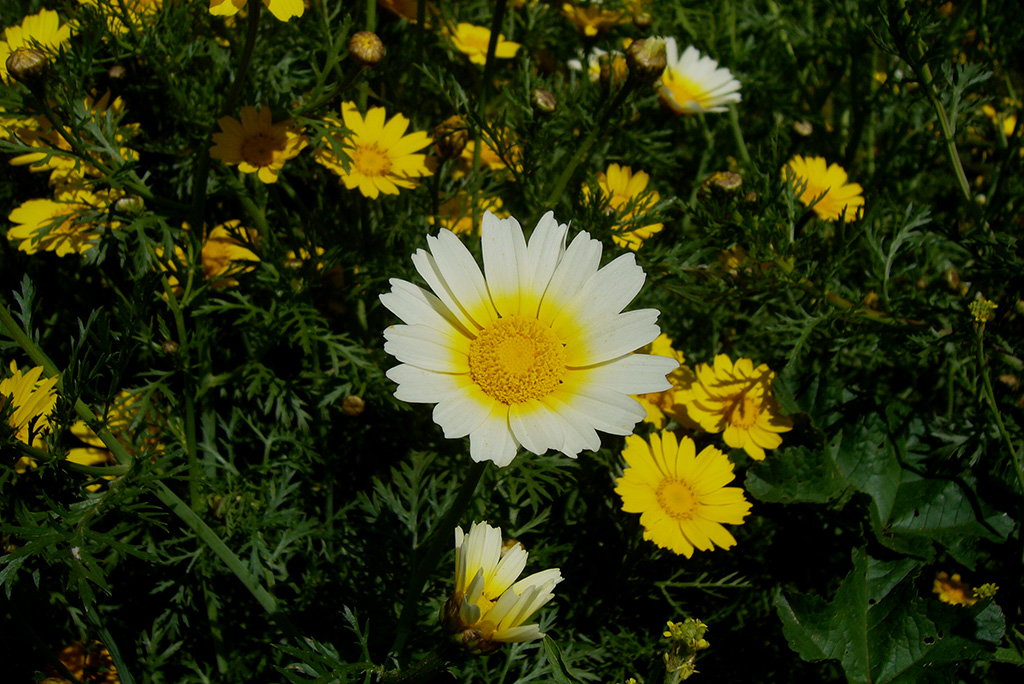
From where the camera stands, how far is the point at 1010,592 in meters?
2.04

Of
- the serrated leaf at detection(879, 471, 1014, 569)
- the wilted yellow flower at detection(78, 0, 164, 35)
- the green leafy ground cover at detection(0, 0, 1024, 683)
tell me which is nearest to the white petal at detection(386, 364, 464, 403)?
the green leafy ground cover at detection(0, 0, 1024, 683)

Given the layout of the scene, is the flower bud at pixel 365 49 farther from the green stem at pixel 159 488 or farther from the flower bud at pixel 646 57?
the green stem at pixel 159 488

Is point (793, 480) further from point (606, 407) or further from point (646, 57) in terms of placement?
point (646, 57)

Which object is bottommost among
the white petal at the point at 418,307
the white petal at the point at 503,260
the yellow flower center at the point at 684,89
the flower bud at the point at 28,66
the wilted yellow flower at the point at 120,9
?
the white petal at the point at 418,307

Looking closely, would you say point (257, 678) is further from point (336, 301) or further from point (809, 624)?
point (809, 624)

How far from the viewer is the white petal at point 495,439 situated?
45.3 inches

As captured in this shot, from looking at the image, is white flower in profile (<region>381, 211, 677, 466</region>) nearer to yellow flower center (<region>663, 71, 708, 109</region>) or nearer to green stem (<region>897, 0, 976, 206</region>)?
green stem (<region>897, 0, 976, 206</region>)

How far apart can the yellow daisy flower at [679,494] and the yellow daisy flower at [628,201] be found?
52 cm

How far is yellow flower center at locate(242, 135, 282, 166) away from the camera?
1.91 meters

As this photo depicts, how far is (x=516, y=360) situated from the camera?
4.60ft

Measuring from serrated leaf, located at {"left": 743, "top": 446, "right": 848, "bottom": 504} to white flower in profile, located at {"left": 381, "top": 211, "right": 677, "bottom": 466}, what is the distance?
92cm

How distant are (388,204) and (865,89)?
205cm

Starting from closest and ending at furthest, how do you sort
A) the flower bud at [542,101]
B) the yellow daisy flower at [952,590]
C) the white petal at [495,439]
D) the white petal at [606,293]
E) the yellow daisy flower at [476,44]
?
the white petal at [495,439], the white petal at [606,293], the flower bud at [542,101], the yellow daisy flower at [952,590], the yellow daisy flower at [476,44]

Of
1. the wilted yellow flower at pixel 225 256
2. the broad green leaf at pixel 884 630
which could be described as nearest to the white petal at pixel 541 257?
the wilted yellow flower at pixel 225 256
